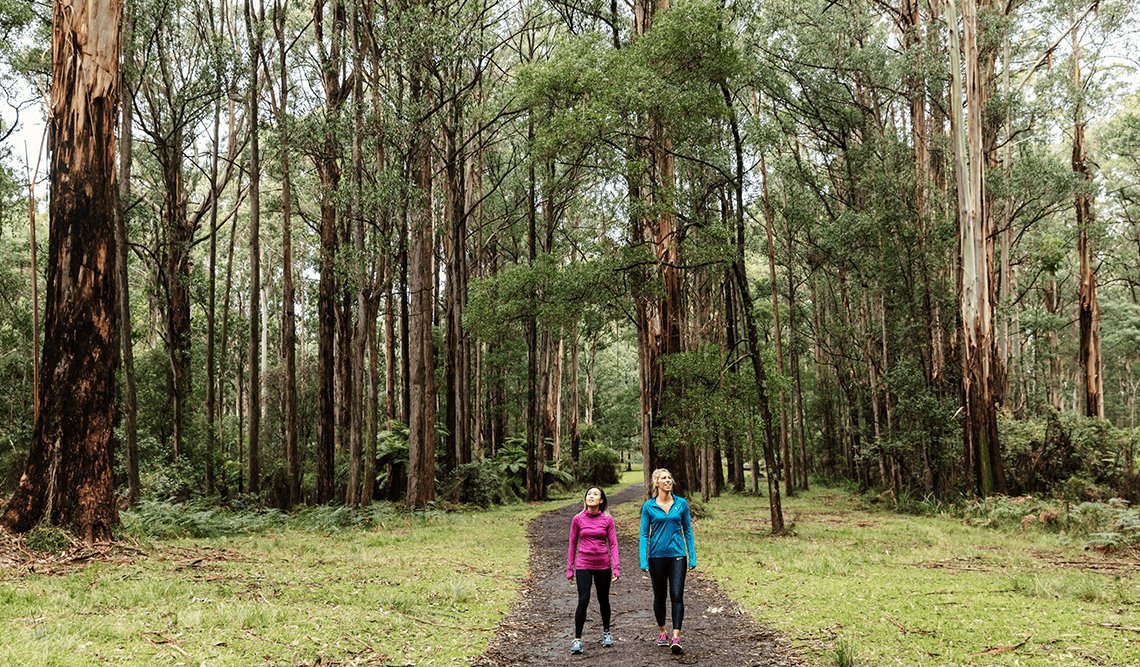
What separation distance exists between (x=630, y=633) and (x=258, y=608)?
11.1 feet

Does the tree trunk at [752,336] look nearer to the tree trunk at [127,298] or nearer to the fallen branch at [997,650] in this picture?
the fallen branch at [997,650]

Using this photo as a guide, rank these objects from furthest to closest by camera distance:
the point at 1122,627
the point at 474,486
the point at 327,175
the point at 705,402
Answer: the point at 474,486 → the point at 327,175 → the point at 705,402 → the point at 1122,627

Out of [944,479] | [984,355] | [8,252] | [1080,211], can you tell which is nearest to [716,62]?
[984,355]

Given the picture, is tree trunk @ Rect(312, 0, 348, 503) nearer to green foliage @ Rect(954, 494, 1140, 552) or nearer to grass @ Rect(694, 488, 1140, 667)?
grass @ Rect(694, 488, 1140, 667)

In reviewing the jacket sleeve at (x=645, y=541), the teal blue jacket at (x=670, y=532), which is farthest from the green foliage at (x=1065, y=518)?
the jacket sleeve at (x=645, y=541)

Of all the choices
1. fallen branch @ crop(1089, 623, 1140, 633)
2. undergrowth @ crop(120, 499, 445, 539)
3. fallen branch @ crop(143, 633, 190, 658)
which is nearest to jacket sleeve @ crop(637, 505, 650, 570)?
fallen branch @ crop(143, 633, 190, 658)

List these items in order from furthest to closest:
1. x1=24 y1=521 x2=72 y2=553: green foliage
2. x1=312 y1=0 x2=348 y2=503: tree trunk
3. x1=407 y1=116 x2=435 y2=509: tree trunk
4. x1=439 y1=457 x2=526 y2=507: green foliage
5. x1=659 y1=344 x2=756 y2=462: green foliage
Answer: x1=439 y1=457 x2=526 y2=507: green foliage, x1=312 y1=0 x2=348 y2=503: tree trunk, x1=407 y1=116 x2=435 y2=509: tree trunk, x1=659 y1=344 x2=756 y2=462: green foliage, x1=24 y1=521 x2=72 y2=553: green foliage

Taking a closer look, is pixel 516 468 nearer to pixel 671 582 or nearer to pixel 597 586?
pixel 597 586

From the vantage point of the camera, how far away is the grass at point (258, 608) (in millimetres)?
4742

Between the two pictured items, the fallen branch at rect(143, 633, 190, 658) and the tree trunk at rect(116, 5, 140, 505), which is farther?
the tree trunk at rect(116, 5, 140, 505)

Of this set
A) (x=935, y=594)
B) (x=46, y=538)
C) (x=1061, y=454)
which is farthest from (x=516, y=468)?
(x=935, y=594)

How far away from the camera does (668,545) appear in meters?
5.59

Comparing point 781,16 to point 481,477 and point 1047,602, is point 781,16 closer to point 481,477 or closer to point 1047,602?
point 481,477

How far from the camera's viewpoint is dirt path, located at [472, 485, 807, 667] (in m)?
5.43
